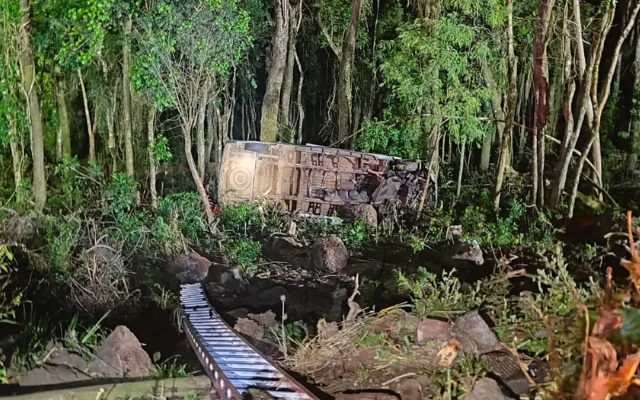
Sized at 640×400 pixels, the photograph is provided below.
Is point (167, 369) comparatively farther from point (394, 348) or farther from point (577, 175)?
point (577, 175)

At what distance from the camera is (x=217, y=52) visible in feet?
36.9

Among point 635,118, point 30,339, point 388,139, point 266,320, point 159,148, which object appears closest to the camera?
point 30,339

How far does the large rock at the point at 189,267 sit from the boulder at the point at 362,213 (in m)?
3.95

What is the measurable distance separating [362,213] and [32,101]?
22.6ft

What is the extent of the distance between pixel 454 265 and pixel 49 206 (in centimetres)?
742

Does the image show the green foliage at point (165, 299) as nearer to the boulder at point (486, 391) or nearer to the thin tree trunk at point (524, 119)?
the boulder at point (486, 391)

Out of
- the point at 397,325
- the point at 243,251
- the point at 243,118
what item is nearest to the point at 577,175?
the point at 243,251

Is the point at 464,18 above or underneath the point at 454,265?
above

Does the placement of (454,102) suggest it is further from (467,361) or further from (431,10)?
(467,361)

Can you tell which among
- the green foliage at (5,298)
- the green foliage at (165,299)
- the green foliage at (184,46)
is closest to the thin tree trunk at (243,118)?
the green foliage at (184,46)

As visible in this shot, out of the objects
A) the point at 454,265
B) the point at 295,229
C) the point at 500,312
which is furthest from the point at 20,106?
the point at 500,312

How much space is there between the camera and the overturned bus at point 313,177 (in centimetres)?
1318

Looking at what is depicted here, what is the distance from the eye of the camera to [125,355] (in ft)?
19.0

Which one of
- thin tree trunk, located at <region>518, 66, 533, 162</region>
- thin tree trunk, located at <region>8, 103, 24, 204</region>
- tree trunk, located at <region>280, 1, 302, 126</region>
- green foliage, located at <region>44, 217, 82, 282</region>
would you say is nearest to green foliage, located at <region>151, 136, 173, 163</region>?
thin tree trunk, located at <region>8, 103, 24, 204</region>
